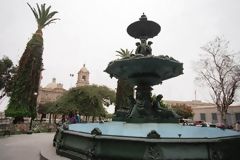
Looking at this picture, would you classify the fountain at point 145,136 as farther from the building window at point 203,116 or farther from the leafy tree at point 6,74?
the building window at point 203,116

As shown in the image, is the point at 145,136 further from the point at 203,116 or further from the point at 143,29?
the point at 203,116

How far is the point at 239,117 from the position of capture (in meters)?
47.3

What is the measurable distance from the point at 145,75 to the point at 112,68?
143 centimetres

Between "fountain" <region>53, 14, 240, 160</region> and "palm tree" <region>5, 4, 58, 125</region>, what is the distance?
1678 centimetres

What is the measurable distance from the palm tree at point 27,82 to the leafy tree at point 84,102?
11754mm

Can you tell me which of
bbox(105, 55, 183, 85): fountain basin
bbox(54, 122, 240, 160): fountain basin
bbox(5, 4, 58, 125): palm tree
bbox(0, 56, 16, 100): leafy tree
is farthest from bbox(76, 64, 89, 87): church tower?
bbox(54, 122, 240, 160): fountain basin

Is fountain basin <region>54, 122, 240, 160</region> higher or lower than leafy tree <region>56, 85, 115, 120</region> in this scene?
Result: lower

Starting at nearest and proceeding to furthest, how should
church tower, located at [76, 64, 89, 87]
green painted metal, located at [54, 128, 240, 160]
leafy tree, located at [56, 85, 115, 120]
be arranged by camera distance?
green painted metal, located at [54, 128, 240, 160], leafy tree, located at [56, 85, 115, 120], church tower, located at [76, 64, 89, 87]

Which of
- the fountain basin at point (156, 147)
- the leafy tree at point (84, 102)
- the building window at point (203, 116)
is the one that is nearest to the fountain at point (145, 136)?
the fountain basin at point (156, 147)

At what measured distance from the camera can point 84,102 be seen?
37.5 meters

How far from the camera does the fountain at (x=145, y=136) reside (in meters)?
4.64

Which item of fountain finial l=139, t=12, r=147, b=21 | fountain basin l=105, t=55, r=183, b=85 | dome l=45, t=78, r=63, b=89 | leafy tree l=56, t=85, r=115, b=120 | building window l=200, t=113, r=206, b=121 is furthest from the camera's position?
dome l=45, t=78, r=63, b=89

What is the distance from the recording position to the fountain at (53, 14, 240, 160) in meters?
4.64

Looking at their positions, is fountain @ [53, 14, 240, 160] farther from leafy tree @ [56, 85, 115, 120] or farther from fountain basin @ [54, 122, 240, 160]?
leafy tree @ [56, 85, 115, 120]
